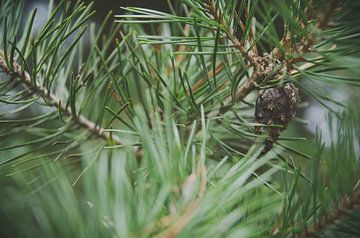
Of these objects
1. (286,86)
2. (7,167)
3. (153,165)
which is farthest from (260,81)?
(7,167)

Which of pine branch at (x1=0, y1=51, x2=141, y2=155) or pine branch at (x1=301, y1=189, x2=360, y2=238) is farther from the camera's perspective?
pine branch at (x1=0, y1=51, x2=141, y2=155)

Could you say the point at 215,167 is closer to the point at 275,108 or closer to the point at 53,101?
the point at 275,108

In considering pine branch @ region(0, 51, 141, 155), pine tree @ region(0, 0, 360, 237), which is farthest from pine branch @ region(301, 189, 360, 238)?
pine branch @ region(0, 51, 141, 155)

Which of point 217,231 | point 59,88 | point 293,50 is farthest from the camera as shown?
point 59,88

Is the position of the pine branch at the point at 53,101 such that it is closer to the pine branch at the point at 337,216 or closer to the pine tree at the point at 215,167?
the pine tree at the point at 215,167

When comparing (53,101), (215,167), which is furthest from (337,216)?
(53,101)

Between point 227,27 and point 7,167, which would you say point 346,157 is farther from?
point 7,167

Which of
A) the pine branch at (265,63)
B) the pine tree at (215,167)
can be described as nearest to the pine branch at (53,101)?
the pine tree at (215,167)

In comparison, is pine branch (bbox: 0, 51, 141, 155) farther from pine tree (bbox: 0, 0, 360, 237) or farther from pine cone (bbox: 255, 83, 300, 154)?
pine cone (bbox: 255, 83, 300, 154)

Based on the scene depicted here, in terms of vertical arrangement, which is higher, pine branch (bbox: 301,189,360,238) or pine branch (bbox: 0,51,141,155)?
pine branch (bbox: 0,51,141,155)
